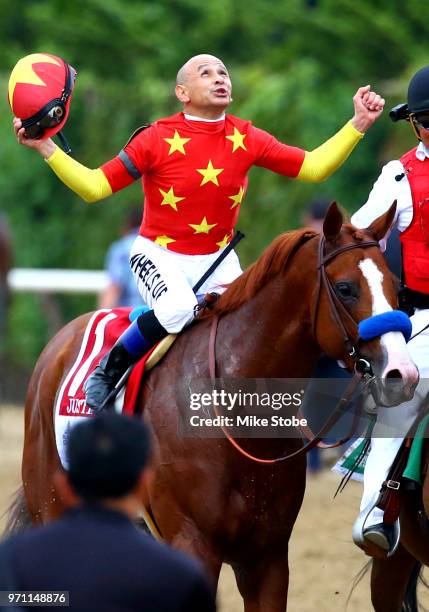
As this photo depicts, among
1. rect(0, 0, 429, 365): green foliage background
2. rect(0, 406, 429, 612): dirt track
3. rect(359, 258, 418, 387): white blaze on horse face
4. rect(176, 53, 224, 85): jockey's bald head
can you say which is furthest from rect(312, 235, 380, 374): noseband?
rect(0, 0, 429, 365): green foliage background

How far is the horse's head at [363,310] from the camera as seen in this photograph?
15.5 feet

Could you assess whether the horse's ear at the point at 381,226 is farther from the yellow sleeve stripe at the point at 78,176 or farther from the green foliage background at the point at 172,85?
the green foliage background at the point at 172,85

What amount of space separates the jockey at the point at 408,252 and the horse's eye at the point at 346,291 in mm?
679

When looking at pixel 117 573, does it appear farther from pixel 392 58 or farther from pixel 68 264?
pixel 392 58

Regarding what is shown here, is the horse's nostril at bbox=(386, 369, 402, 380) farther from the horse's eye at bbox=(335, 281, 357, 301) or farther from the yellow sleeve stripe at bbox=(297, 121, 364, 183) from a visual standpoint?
the yellow sleeve stripe at bbox=(297, 121, 364, 183)

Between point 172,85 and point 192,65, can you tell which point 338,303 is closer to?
point 192,65

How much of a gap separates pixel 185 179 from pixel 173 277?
446mm

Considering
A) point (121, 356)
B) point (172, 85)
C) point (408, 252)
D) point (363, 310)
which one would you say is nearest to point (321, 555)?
point (121, 356)

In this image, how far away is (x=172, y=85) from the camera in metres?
14.1

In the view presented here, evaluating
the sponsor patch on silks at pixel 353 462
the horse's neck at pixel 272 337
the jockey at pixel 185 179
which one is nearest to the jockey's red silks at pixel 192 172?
the jockey at pixel 185 179

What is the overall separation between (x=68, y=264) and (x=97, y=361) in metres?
8.71

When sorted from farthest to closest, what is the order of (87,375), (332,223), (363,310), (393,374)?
1. (87,375)
2. (332,223)
3. (363,310)
4. (393,374)

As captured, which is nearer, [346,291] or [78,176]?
[346,291]

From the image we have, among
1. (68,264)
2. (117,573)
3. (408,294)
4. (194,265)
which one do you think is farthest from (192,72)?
(68,264)
